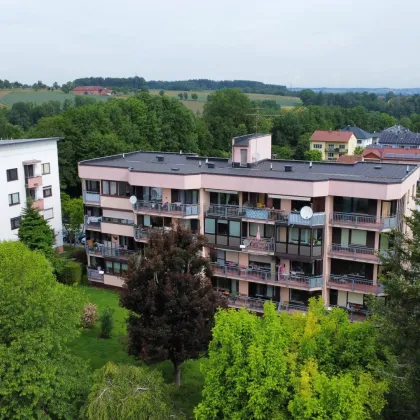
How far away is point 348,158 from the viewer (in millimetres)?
95062

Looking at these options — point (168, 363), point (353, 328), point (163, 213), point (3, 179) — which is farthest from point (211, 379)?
point (3, 179)

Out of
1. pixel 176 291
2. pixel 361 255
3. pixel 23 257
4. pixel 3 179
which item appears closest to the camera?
pixel 23 257

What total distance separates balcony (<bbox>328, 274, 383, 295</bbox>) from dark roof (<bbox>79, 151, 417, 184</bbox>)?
6.79 m

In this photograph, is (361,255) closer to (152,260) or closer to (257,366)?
(152,260)

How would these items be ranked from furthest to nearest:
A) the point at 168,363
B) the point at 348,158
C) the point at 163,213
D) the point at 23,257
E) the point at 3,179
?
the point at 348,158 < the point at 3,179 < the point at 163,213 < the point at 168,363 < the point at 23,257

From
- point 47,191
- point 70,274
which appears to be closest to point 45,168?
point 47,191

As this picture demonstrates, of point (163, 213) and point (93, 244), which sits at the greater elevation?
point (163, 213)

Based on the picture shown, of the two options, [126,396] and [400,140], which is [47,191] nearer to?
[126,396]

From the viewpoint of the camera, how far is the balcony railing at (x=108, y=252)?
4350 centimetres

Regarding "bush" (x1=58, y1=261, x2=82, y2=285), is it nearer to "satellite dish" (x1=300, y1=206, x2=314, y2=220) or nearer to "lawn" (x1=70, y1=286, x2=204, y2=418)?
"lawn" (x1=70, y1=286, x2=204, y2=418)

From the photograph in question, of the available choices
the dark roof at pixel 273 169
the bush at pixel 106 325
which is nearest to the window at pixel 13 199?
the dark roof at pixel 273 169

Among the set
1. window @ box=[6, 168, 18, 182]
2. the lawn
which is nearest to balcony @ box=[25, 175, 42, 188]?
window @ box=[6, 168, 18, 182]

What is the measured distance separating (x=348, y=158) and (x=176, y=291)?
7516cm

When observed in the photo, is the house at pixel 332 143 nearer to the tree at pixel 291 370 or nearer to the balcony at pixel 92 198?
the balcony at pixel 92 198
